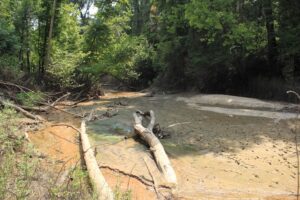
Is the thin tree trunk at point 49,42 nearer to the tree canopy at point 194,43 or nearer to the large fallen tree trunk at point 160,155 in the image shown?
the tree canopy at point 194,43

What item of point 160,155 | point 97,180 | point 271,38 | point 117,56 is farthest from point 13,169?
point 271,38

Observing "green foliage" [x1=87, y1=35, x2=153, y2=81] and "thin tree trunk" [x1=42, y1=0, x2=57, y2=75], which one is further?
"green foliage" [x1=87, y1=35, x2=153, y2=81]

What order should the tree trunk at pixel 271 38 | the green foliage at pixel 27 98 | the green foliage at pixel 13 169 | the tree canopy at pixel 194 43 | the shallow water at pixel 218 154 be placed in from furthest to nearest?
the tree trunk at pixel 271 38 → the tree canopy at pixel 194 43 → the green foliage at pixel 27 98 → the shallow water at pixel 218 154 → the green foliage at pixel 13 169

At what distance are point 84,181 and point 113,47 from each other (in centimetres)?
1688

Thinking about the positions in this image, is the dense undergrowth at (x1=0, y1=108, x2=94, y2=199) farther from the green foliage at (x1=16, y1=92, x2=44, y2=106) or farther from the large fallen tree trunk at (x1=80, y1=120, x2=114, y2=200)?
the green foliage at (x1=16, y1=92, x2=44, y2=106)

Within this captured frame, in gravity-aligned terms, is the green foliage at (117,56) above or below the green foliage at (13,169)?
above

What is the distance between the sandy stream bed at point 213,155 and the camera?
6.22 meters

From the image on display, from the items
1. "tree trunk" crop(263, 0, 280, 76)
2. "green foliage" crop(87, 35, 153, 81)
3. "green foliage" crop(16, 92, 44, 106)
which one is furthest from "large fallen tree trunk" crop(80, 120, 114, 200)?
"tree trunk" crop(263, 0, 280, 76)

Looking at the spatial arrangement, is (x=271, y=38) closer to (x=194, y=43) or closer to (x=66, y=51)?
(x=194, y=43)

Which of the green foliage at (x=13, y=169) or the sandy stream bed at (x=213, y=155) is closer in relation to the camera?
the green foliage at (x=13, y=169)

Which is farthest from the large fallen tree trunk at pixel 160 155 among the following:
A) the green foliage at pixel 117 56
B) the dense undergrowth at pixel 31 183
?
the green foliage at pixel 117 56

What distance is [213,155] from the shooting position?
324 inches

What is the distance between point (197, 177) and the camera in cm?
680

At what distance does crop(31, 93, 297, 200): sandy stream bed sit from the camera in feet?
20.4
